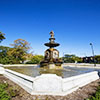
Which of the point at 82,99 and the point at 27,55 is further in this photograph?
the point at 27,55

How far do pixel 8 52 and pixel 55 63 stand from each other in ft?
87.7

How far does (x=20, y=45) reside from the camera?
1303 inches

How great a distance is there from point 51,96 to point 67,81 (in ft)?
3.62

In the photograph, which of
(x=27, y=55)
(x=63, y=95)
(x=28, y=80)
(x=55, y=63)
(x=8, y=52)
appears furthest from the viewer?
(x=27, y=55)

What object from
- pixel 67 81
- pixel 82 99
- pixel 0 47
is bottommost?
pixel 82 99

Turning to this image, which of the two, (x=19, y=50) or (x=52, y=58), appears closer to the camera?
(x=52, y=58)

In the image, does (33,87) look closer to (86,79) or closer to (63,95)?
(63,95)

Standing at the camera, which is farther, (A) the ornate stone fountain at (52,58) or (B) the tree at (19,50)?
(B) the tree at (19,50)

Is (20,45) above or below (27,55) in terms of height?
above

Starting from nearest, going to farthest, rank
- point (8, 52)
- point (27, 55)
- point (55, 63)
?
1. point (55, 63)
2. point (8, 52)
3. point (27, 55)

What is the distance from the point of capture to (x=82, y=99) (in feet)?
11.6

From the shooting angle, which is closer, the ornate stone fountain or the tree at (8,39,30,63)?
the ornate stone fountain

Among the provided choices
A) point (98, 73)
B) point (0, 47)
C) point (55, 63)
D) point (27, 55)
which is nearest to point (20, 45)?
point (27, 55)

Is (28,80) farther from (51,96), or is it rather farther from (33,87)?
(51,96)
